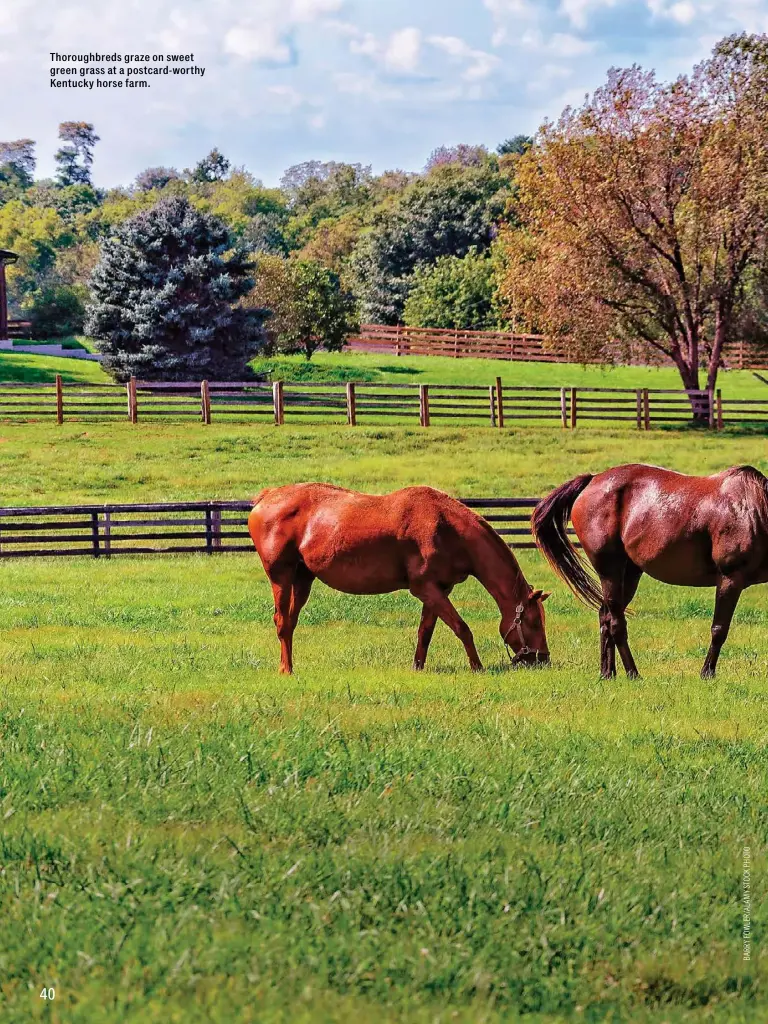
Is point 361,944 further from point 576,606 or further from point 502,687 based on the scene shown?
point 576,606

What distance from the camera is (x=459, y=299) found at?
71875 mm

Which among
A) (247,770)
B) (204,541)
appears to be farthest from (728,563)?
(204,541)

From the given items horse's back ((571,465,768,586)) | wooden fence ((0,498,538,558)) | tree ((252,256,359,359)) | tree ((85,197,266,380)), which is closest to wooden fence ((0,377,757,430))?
tree ((85,197,266,380))

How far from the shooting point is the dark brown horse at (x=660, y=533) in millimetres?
11328

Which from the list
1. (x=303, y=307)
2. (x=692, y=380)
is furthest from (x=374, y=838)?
(x=303, y=307)

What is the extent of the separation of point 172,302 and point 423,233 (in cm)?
3489

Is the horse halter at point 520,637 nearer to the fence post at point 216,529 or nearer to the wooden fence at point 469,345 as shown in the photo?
the fence post at point 216,529

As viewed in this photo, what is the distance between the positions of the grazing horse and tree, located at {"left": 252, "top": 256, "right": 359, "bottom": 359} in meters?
48.3

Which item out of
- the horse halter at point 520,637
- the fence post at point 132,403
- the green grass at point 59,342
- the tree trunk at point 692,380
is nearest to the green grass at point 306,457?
the fence post at point 132,403

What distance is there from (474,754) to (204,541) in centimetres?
1779

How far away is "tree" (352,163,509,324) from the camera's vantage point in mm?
79812

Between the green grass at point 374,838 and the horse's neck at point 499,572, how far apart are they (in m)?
0.71

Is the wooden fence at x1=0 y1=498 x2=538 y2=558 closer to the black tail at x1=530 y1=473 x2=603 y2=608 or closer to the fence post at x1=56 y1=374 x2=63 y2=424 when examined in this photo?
the black tail at x1=530 y1=473 x2=603 y2=608

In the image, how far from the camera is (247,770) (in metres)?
6.62
